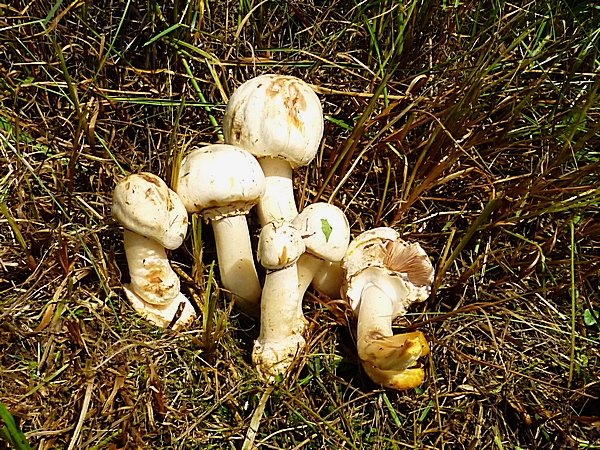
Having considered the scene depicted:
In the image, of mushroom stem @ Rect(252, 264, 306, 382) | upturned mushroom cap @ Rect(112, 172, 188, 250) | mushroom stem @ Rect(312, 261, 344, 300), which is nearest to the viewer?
upturned mushroom cap @ Rect(112, 172, 188, 250)

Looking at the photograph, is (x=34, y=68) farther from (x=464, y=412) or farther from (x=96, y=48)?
(x=464, y=412)

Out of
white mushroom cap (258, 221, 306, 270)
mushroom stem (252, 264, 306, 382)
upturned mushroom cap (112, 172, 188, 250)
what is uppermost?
upturned mushroom cap (112, 172, 188, 250)

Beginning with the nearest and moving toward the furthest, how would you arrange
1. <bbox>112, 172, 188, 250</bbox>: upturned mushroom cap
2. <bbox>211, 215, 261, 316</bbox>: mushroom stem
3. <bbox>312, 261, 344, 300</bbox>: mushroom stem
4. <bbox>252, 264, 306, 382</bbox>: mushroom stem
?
1. <bbox>112, 172, 188, 250</bbox>: upturned mushroom cap
2. <bbox>252, 264, 306, 382</bbox>: mushroom stem
3. <bbox>211, 215, 261, 316</bbox>: mushroom stem
4. <bbox>312, 261, 344, 300</bbox>: mushroom stem

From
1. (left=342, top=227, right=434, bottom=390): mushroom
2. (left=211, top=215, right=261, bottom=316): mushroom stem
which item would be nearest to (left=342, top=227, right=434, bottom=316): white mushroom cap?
(left=342, top=227, right=434, bottom=390): mushroom

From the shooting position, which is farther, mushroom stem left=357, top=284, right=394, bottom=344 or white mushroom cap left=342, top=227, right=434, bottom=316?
white mushroom cap left=342, top=227, right=434, bottom=316

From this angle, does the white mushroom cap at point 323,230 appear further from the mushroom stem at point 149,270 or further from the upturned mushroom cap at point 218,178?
the mushroom stem at point 149,270

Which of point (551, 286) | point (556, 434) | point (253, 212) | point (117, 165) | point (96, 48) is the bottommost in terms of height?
point (556, 434)

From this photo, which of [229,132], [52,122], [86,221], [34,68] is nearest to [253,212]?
[229,132]

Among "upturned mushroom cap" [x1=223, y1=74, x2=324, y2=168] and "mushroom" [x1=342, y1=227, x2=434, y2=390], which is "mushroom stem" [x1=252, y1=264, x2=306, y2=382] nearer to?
"mushroom" [x1=342, y1=227, x2=434, y2=390]
